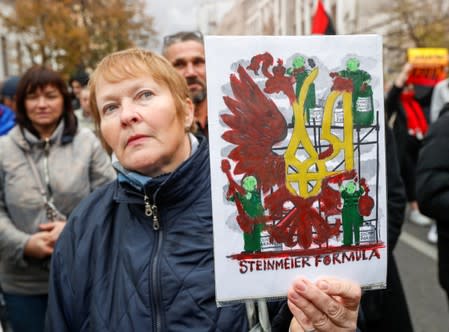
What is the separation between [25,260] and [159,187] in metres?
1.28

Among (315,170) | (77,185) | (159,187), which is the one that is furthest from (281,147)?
(77,185)

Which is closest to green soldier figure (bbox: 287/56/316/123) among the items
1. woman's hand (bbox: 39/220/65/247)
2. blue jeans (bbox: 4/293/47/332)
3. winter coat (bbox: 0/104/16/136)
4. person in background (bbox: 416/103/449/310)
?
person in background (bbox: 416/103/449/310)

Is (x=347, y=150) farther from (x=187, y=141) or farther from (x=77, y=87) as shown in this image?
(x=77, y=87)

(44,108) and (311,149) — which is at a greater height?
(44,108)

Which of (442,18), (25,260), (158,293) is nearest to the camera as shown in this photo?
(158,293)

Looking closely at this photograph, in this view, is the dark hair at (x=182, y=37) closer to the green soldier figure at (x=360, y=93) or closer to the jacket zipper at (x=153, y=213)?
the jacket zipper at (x=153, y=213)

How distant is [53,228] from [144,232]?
107cm

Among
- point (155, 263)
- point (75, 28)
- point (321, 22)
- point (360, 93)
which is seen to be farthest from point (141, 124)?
point (75, 28)

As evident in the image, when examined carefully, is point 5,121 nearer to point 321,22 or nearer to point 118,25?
point 321,22

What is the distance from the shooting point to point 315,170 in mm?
1225

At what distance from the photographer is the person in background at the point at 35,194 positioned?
2.38 metres

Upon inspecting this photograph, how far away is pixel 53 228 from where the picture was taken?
2396 millimetres

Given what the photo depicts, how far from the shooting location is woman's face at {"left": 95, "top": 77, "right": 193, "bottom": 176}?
1.46 m

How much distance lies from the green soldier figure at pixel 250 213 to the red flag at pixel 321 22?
312 centimetres
